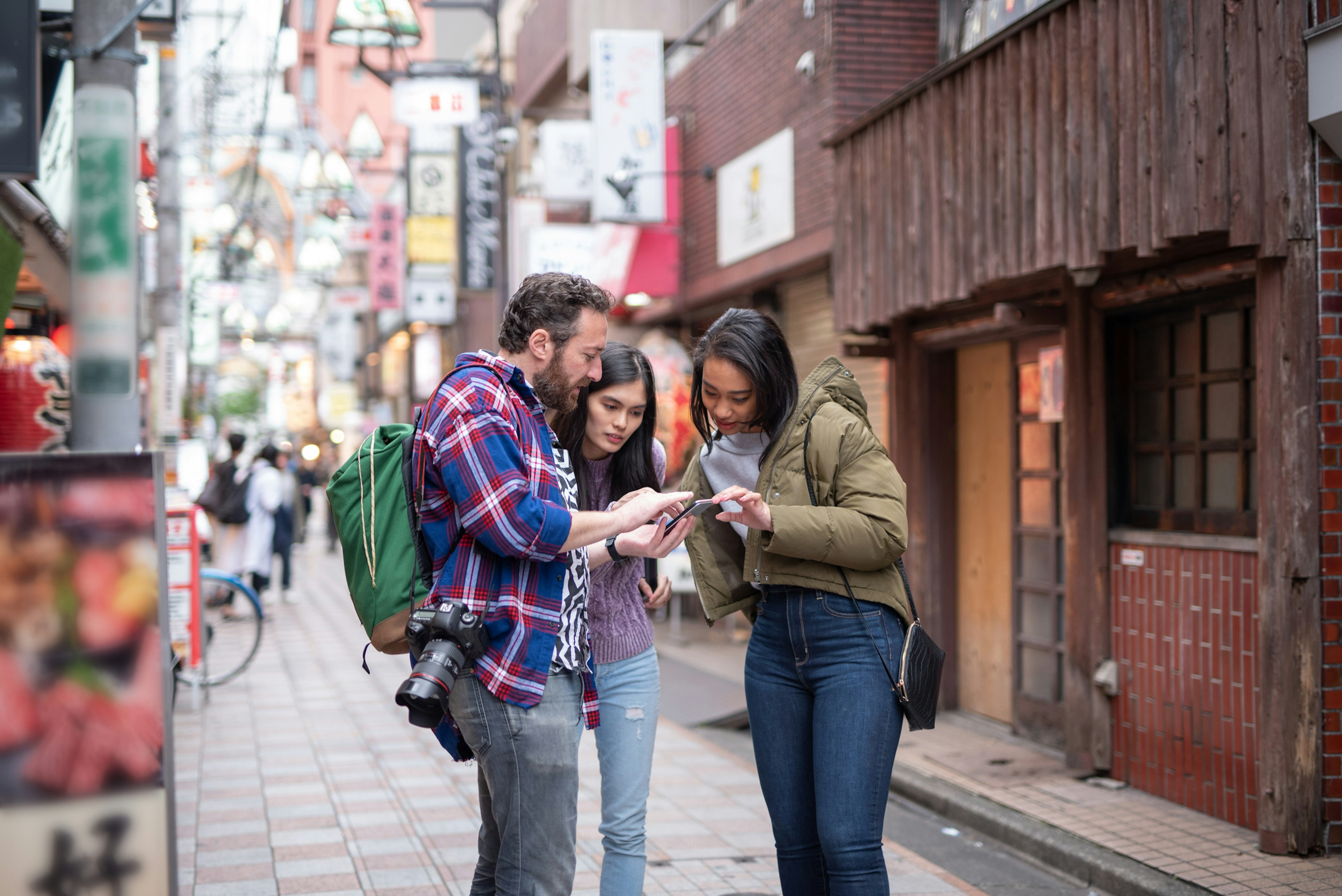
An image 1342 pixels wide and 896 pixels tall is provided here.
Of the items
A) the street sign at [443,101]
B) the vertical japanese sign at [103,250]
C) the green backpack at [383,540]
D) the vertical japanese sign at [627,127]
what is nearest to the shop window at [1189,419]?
the green backpack at [383,540]

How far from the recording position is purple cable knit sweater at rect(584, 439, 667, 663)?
12.4ft

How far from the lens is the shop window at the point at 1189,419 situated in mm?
6066

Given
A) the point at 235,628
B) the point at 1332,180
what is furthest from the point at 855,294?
the point at 235,628

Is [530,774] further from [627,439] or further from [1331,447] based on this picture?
[1331,447]

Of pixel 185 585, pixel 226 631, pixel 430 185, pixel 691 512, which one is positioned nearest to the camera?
pixel 691 512

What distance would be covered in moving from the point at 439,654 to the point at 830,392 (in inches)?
54.7

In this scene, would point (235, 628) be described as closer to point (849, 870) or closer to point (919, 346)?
point (919, 346)

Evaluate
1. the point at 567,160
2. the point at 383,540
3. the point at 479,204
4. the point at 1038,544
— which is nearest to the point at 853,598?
the point at 383,540

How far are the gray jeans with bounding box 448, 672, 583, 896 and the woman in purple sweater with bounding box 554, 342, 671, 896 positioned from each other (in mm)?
542

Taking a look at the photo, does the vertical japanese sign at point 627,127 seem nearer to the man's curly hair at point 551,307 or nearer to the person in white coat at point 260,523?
the person in white coat at point 260,523

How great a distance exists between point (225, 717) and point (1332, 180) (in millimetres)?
7528

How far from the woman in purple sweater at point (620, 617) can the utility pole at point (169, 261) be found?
37.1 ft

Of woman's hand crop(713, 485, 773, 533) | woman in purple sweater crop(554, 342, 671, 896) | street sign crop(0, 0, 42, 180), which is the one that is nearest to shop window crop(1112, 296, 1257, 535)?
woman in purple sweater crop(554, 342, 671, 896)

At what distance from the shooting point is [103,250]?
18.2 feet
